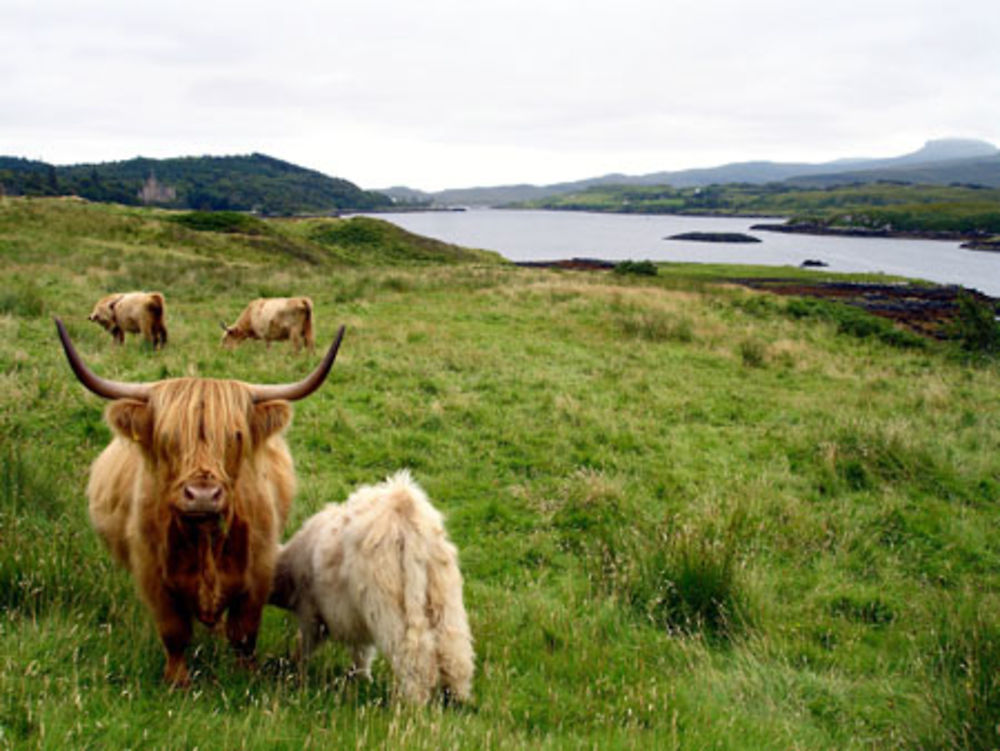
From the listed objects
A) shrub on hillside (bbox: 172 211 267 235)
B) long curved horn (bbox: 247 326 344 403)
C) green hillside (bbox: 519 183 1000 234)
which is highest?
green hillside (bbox: 519 183 1000 234)

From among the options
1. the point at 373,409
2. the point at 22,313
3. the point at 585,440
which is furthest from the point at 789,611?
the point at 22,313

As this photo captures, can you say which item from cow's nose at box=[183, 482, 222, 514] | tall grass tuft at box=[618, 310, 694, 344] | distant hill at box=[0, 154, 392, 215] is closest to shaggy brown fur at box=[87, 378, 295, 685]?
cow's nose at box=[183, 482, 222, 514]

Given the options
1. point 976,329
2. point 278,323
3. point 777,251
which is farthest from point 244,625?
point 777,251

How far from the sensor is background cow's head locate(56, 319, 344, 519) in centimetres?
300

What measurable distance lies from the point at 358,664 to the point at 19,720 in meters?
1.79

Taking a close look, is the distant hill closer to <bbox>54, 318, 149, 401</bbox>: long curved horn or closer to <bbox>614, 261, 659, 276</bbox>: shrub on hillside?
<bbox>614, 261, 659, 276</bbox>: shrub on hillside

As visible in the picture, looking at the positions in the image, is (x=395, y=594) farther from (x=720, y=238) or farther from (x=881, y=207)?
(x=881, y=207)

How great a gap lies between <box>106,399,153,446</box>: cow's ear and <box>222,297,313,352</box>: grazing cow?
1139cm

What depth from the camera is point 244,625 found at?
3721 millimetres

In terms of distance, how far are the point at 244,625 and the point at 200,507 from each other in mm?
1132

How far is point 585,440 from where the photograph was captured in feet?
30.6

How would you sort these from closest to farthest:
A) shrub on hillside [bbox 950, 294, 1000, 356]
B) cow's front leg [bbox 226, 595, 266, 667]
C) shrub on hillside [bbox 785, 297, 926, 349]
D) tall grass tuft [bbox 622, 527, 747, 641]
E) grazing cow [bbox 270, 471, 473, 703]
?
1. grazing cow [bbox 270, 471, 473, 703]
2. cow's front leg [bbox 226, 595, 266, 667]
3. tall grass tuft [bbox 622, 527, 747, 641]
4. shrub on hillside [bbox 950, 294, 1000, 356]
5. shrub on hillside [bbox 785, 297, 926, 349]

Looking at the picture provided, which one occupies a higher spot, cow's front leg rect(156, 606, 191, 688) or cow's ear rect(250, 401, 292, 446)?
cow's ear rect(250, 401, 292, 446)

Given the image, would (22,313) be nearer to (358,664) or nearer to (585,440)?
(585,440)
